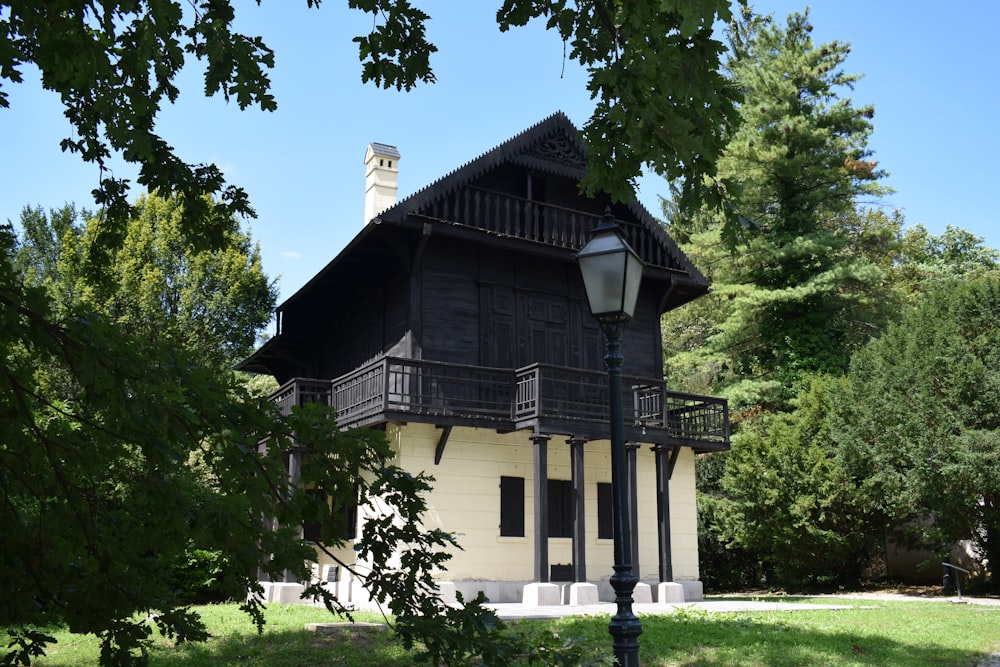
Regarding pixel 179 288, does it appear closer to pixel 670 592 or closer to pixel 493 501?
pixel 493 501

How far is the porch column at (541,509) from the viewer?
16.9 m

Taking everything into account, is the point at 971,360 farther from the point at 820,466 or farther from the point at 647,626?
the point at 647,626

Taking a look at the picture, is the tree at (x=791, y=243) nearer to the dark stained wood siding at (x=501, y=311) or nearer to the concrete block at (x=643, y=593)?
the dark stained wood siding at (x=501, y=311)

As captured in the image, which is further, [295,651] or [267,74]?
[295,651]

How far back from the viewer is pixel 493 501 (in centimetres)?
1806

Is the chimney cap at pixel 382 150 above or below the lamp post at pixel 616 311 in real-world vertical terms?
above

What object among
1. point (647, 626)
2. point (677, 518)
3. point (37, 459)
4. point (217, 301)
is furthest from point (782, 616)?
point (217, 301)

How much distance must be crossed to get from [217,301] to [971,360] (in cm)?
2281

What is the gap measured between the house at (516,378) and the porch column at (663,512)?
4cm

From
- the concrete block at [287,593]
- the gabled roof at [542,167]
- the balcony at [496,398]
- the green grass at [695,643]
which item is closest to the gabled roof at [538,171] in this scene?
the gabled roof at [542,167]

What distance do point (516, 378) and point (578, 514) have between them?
3.00 meters

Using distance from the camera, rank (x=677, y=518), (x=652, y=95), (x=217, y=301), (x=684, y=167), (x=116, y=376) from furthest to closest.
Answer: (x=217, y=301), (x=677, y=518), (x=684, y=167), (x=652, y=95), (x=116, y=376)

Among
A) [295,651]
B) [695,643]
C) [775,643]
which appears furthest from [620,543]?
[295,651]

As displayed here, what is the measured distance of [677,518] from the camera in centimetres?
2080
